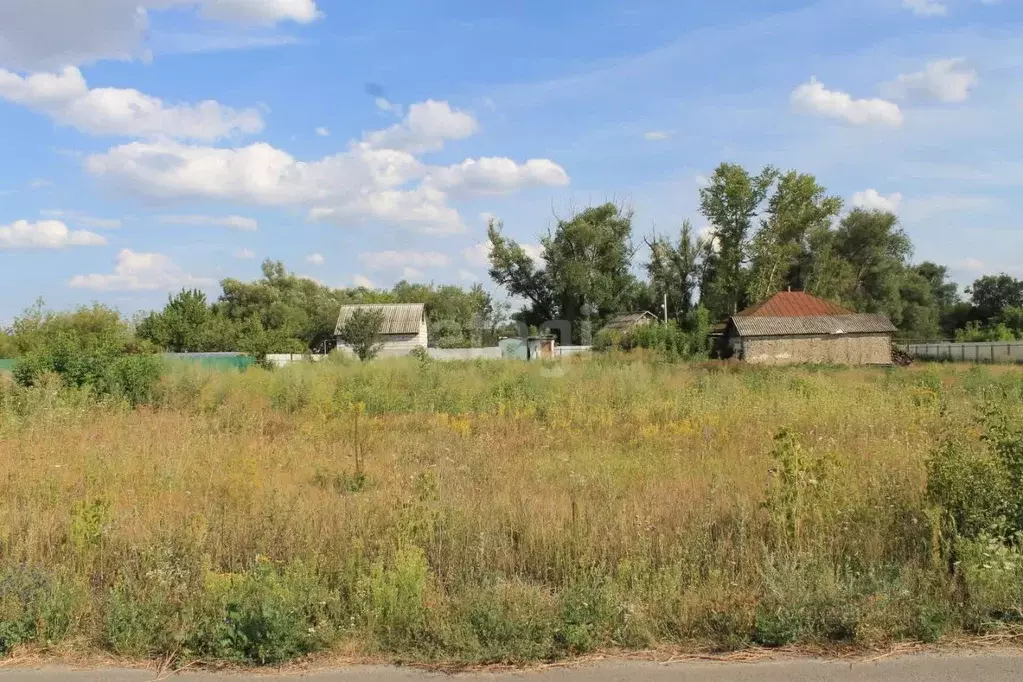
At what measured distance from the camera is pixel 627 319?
60.0 metres

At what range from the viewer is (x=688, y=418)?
12359mm

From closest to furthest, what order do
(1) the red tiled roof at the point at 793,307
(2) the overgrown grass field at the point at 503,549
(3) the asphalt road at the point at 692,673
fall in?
(3) the asphalt road at the point at 692,673
(2) the overgrown grass field at the point at 503,549
(1) the red tiled roof at the point at 793,307

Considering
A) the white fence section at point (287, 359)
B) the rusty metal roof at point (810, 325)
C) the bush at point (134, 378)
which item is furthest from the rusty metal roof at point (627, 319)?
the bush at point (134, 378)

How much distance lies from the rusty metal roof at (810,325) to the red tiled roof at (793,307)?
1.48 metres

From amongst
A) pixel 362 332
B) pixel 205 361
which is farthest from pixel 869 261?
pixel 205 361

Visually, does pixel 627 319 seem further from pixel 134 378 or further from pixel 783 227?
pixel 134 378

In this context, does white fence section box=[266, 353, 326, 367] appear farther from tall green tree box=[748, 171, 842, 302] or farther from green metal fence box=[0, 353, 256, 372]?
tall green tree box=[748, 171, 842, 302]

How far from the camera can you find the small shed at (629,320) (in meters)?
58.4

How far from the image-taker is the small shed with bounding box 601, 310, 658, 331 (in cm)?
5838

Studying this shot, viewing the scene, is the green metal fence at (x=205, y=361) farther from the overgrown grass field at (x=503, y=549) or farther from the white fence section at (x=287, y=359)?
the overgrown grass field at (x=503, y=549)

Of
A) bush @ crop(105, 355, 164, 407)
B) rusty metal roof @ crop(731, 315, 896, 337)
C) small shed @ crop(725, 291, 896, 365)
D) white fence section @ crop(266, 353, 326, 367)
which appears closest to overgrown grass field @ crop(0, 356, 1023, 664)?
bush @ crop(105, 355, 164, 407)

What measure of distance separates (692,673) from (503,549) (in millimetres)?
1789

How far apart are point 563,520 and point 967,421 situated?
24.0 ft

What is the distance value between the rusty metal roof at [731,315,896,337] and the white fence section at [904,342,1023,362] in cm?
733
